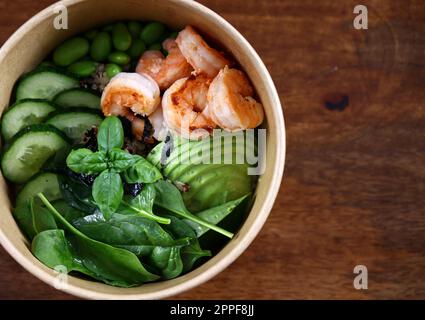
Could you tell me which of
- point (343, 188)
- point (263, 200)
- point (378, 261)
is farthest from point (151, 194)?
point (378, 261)

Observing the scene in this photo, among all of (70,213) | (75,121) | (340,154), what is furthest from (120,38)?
(340,154)

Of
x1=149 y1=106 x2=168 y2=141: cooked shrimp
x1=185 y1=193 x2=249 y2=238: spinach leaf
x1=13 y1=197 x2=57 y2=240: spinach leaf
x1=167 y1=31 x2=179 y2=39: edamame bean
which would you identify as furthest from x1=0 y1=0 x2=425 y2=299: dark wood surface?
x1=13 y1=197 x2=57 y2=240: spinach leaf

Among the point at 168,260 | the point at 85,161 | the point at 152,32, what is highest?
the point at 152,32

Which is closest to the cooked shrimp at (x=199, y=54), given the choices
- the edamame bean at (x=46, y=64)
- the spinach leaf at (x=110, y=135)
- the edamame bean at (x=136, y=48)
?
the edamame bean at (x=136, y=48)

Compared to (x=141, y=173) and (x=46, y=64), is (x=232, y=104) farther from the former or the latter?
(x=46, y=64)

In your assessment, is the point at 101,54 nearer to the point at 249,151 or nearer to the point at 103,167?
the point at 103,167

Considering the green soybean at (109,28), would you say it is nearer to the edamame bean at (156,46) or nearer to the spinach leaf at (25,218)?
the edamame bean at (156,46)

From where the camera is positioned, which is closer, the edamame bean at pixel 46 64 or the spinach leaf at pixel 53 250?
the spinach leaf at pixel 53 250
